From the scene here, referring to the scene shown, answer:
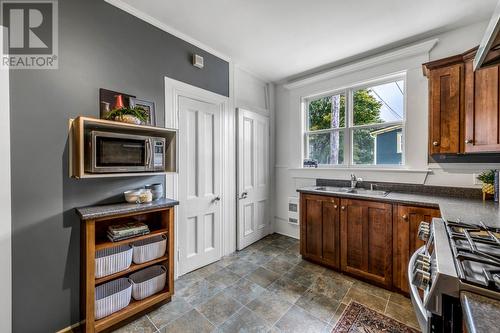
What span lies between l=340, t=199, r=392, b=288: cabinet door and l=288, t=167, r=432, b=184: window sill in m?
0.66

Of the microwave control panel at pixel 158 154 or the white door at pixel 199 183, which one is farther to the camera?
the white door at pixel 199 183

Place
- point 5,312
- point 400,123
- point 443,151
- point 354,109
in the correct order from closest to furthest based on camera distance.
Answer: point 5,312 < point 443,151 < point 400,123 < point 354,109

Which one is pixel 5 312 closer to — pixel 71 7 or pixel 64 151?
pixel 64 151

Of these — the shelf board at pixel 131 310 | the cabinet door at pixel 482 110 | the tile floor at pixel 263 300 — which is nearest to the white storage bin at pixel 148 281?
the shelf board at pixel 131 310

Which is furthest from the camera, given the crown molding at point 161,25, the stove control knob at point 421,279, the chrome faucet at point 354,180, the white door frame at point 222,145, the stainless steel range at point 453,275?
the chrome faucet at point 354,180

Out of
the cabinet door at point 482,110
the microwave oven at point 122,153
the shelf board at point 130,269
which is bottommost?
the shelf board at point 130,269

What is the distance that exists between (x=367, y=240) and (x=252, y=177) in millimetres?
1758

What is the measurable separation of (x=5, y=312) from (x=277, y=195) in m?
3.30

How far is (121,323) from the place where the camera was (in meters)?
1.72

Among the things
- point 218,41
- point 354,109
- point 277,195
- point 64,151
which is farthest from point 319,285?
point 218,41

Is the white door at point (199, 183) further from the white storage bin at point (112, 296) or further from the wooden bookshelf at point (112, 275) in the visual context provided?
the white storage bin at point (112, 296)

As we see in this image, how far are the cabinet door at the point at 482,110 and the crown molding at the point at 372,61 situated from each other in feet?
1.91

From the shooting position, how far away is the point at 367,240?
2291 millimetres

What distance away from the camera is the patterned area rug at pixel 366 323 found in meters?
1.66
